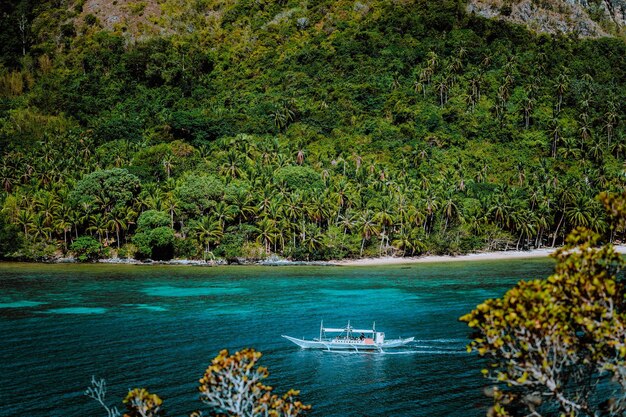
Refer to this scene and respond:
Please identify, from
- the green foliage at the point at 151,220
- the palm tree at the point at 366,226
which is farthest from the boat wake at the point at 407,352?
the green foliage at the point at 151,220

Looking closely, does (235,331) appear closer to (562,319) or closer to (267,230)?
(562,319)

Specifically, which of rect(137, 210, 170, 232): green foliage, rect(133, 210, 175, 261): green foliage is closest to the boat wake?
rect(133, 210, 175, 261): green foliage

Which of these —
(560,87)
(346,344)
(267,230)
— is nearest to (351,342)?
(346,344)

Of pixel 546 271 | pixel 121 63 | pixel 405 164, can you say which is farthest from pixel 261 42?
pixel 546 271

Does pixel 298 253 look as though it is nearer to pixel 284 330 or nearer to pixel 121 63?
pixel 284 330

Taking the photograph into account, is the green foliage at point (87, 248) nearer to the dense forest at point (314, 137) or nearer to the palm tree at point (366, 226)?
the dense forest at point (314, 137)

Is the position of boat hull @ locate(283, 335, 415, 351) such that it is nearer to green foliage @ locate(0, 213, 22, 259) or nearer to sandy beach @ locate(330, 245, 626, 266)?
sandy beach @ locate(330, 245, 626, 266)
